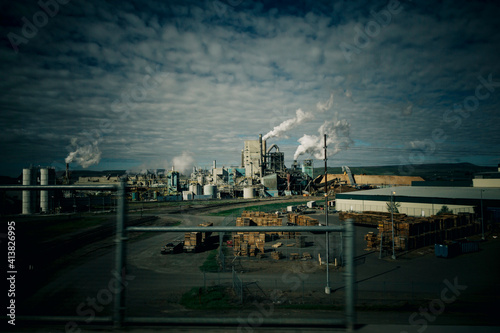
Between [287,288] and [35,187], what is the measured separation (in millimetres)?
12563

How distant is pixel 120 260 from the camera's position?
7.58ft

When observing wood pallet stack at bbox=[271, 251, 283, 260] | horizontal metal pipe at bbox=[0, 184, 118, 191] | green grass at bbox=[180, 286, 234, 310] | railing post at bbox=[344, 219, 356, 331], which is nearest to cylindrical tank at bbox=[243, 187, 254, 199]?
wood pallet stack at bbox=[271, 251, 283, 260]

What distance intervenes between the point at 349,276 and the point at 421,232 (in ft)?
86.9

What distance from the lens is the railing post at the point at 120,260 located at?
228 cm

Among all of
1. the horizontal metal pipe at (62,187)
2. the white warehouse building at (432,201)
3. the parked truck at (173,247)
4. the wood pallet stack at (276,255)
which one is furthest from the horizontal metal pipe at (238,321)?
the white warehouse building at (432,201)

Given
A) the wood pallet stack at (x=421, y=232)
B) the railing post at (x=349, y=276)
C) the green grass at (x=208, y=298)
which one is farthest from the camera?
the wood pallet stack at (x=421, y=232)

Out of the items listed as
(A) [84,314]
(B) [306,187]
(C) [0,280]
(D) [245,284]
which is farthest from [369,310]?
(B) [306,187]

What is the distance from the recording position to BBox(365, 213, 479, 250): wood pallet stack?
21.0 meters

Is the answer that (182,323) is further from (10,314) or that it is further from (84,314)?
(10,314)

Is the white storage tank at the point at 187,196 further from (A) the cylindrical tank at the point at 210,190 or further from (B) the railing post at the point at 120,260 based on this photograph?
(B) the railing post at the point at 120,260

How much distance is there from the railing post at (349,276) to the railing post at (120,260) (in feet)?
6.93

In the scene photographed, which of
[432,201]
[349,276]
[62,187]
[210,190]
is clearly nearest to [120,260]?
[62,187]

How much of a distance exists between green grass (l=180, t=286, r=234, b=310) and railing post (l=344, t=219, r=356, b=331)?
31.4 ft

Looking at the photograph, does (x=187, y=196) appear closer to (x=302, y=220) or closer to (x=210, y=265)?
(x=302, y=220)
